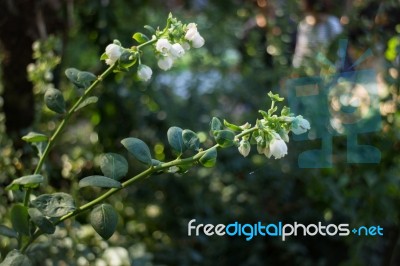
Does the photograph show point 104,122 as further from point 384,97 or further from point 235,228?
point 384,97

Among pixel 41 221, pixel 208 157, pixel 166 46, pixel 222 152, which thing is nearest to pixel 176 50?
pixel 166 46

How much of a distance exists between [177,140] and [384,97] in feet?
2.55

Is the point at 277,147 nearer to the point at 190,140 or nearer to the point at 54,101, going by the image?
the point at 190,140

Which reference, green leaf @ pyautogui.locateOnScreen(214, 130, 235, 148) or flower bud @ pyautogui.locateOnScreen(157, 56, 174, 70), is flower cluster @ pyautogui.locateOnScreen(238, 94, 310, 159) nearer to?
green leaf @ pyautogui.locateOnScreen(214, 130, 235, 148)

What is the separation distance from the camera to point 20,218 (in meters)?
0.77

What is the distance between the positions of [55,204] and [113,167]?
71 millimetres

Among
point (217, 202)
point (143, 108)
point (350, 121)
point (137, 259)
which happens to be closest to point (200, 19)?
point (143, 108)

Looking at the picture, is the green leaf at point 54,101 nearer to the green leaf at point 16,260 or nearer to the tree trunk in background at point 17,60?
the green leaf at point 16,260

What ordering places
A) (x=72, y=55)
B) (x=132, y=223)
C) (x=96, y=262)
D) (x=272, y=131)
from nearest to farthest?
1. (x=272, y=131)
2. (x=96, y=262)
3. (x=132, y=223)
4. (x=72, y=55)

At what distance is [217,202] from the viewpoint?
181 cm

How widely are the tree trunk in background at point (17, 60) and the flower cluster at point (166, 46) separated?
801 mm

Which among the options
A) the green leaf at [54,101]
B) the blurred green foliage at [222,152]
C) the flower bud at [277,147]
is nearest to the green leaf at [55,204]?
the green leaf at [54,101]

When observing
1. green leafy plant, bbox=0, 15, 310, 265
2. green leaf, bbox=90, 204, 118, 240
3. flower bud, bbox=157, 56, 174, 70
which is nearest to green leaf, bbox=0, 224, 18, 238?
green leafy plant, bbox=0, 15, 310, 265

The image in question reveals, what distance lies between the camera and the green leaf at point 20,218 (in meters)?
0.77
